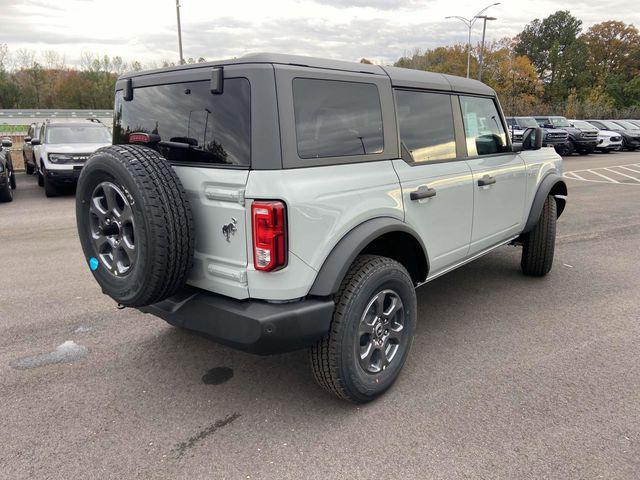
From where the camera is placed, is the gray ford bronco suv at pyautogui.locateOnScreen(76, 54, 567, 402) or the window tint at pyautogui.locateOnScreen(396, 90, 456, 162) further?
the window tint at pyautogui.locateOnScreen(396, 90, 456, 162)

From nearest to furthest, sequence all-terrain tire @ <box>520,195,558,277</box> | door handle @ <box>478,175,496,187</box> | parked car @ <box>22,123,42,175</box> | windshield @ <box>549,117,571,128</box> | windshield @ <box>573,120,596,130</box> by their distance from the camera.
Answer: door handle @ <box>478,175,496,187</box> < all-terrain tire @ <box>520,195,558,277</box> < parked car @ <box>22,123,42,175</box> < windshield @ <box>549,117,571,128</box> < windshield @ <box>573,120,596,130</box>

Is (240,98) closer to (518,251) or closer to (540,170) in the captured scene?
(540,170)

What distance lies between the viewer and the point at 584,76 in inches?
2766

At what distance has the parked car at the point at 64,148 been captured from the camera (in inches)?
424

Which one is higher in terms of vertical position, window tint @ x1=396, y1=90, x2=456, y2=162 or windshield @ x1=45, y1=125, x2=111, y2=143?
window tint @ x1=396, y1=90, x2=456, y2=162

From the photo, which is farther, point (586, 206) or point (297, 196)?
point (586, 206)

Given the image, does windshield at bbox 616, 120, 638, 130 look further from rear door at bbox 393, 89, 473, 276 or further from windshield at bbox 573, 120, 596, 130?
rear door at bbox 393, 89, 473, 276

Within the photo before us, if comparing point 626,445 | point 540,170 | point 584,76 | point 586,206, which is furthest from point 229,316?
point 584,76

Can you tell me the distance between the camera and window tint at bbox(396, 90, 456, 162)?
329 cm

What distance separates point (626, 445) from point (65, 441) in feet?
9.51

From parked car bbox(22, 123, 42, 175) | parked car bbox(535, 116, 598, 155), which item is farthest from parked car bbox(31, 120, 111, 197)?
parked car bbox(535, 116, 598, 155)

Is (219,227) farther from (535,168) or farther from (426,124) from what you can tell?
(535,168)

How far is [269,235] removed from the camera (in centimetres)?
244

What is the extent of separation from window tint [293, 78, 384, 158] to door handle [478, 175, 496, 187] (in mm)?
A: 1172
